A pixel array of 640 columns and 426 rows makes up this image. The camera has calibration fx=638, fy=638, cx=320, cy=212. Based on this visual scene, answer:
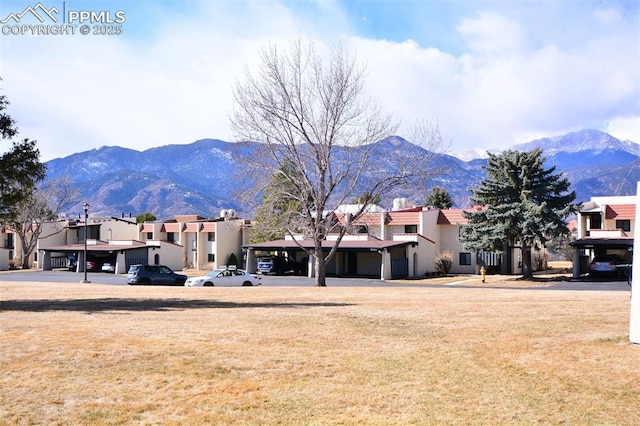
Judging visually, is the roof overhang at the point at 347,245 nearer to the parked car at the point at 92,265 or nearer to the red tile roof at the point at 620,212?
the red tile roof at the point at 620,212

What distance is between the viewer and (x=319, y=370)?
10000mm

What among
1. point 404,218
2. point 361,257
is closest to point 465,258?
point 404,218

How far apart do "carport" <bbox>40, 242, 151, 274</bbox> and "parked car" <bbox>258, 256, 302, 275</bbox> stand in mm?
15432

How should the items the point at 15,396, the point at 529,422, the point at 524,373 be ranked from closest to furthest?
the point at 529,422
the point at 15,396
the point at 524,373

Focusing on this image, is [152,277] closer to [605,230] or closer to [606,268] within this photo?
[606,268]

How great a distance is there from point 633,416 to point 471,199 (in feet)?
153

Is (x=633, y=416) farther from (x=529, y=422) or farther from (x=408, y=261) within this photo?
(x=408, y=261)

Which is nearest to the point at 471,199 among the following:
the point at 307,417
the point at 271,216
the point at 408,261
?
the point at 408,261

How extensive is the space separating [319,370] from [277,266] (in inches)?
1977

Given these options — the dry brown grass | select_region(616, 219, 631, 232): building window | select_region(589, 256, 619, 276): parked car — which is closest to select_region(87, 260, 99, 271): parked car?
select_region(589, 256, 619, 276): parked car

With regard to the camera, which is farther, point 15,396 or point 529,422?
point 15,396

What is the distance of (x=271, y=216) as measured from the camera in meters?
36.1

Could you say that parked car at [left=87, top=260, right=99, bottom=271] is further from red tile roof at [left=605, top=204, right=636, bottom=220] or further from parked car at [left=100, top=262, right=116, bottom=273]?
red tile roof at [left=605, top=204, right=636, bottom=220]

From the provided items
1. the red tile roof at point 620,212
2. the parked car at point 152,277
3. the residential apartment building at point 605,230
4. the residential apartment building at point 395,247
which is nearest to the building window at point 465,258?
the residential apartment building at point 395,247
